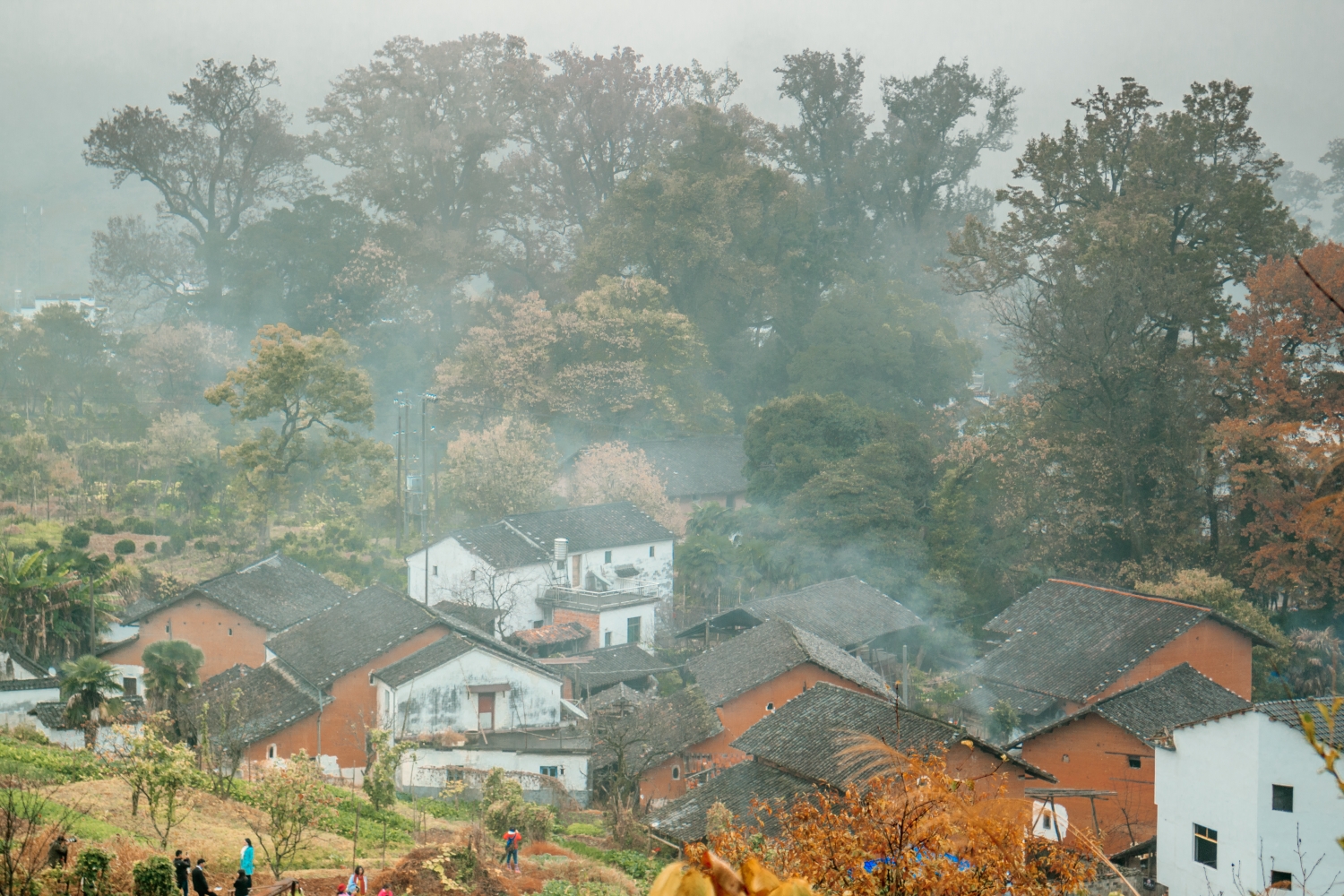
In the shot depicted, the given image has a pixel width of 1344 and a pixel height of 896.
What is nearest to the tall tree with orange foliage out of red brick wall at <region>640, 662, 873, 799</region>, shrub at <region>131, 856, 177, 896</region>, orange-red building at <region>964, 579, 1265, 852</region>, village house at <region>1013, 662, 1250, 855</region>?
orange-red building at <region>964, 579, 1265, 852</region>

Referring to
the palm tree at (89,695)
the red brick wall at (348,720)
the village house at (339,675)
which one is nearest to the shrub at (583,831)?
the village house at (339,675)

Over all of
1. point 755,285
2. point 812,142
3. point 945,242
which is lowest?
point 755,285

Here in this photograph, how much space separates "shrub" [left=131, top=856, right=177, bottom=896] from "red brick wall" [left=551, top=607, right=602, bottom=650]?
20137mm

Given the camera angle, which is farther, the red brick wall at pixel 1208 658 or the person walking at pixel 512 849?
the red brick wall at pixel 1208 658

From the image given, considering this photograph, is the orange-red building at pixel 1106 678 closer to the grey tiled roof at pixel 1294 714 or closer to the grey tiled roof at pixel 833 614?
the grey tiled roof at pixel 833 614

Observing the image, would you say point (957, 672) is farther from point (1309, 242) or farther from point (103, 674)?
point (103, 674)

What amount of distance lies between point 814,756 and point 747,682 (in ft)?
19.2

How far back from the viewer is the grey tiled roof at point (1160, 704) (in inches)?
781

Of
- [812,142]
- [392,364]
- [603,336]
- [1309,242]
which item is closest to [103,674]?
[603,336]

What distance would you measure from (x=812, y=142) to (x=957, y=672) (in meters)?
30.5

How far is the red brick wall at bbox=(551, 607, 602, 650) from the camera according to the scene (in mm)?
30781

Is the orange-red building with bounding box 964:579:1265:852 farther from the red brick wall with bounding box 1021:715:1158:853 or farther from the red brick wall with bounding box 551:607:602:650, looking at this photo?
the red brick wall with bounding box 551:607:602:650

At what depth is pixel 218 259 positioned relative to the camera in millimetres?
47562

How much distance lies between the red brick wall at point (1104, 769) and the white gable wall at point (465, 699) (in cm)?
930
